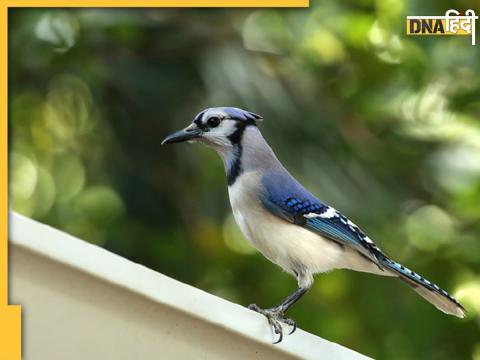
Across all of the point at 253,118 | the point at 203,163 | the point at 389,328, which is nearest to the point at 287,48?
the point at 203,163

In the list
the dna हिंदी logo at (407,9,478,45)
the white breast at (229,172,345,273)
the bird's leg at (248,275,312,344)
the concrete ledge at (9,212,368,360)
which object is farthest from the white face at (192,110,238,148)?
the dna हिंदी logo at (407,9,478,45)

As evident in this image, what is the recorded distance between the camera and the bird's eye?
105 inches

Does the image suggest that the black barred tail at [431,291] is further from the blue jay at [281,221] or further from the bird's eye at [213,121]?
the bird's eye at [213,121]

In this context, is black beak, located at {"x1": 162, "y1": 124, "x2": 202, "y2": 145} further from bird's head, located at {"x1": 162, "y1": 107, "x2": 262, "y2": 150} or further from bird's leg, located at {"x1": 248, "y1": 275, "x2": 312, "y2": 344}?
bird's leg, located at {"x1": 248, "y1": 275, "x2": 312, "y2": 344}

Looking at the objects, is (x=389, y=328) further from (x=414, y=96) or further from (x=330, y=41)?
(x=330, y=41)

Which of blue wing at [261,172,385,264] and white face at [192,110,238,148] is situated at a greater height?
white face at [192,110,238,148]

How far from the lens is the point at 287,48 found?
14.6 feet

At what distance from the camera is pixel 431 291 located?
271 cm

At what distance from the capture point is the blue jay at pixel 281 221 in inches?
106

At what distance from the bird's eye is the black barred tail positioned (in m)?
0.56

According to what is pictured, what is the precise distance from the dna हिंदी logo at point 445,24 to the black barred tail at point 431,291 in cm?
95

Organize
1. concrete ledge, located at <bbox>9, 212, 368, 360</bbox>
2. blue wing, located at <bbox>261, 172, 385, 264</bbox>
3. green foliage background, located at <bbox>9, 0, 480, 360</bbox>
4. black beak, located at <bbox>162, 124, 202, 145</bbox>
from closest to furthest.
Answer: concrete ledge, located at <bbox>9, 212, 368, 360</bbox> → black beak, located at <bbox>162, 124, 202, 145</bbox> → blue wing, located at <bbox>261, 172, 385, 264</bbox> → green foliage background, located at <bbox>9, 0, 480, 360</bbox>

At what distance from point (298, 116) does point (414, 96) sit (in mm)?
470

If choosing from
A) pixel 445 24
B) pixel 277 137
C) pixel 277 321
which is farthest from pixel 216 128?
pixel 277 137
